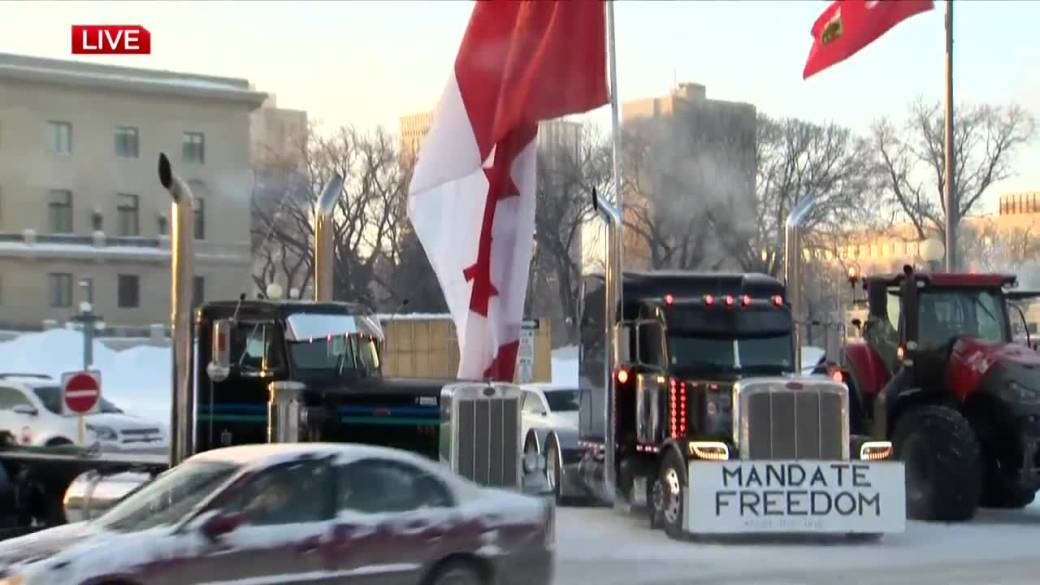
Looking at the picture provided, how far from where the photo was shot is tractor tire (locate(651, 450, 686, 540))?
55.7 ft

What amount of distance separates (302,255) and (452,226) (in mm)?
56645

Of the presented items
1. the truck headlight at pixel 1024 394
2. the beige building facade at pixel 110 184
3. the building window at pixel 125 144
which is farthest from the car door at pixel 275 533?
the building window at pixel 125 144

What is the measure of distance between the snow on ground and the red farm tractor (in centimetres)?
3112

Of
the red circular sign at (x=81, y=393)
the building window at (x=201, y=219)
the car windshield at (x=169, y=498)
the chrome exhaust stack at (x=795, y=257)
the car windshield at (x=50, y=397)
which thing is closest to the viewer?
the car windshield at (x=169, y=498)

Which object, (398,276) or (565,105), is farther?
(398,276)

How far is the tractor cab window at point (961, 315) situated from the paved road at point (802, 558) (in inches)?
97.4

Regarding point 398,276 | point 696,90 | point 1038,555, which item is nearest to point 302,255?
point 398,276

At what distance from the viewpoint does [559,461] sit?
2048 cm

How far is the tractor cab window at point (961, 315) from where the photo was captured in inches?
787

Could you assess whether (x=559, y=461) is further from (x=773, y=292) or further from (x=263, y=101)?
(x=263, y=101)

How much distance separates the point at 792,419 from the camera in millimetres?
17078

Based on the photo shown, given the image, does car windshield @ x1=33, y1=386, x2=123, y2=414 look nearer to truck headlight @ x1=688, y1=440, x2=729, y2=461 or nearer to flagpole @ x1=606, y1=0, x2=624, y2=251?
flagpole @ x1=606, y1=0, x2=624, y2=251

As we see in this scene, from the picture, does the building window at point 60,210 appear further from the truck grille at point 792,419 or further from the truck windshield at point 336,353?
the truck grille at point 792,419

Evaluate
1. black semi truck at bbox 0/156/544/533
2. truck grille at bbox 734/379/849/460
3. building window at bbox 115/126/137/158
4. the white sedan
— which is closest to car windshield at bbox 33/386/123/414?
black semi truck at bbox 0/156/544/533
